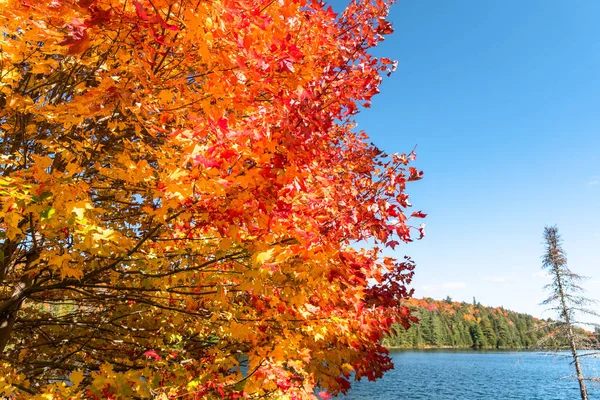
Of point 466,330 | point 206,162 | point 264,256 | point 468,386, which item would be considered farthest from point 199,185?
point 466,330

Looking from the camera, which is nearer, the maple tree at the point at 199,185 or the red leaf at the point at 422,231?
the maple tree at the point at 199,185

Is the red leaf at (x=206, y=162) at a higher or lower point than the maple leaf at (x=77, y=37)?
lower

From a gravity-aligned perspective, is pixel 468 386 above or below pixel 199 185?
below

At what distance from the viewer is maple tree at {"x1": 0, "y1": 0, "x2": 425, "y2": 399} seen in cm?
218

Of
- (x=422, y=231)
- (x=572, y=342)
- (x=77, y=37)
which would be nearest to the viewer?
(x=77, y=37)

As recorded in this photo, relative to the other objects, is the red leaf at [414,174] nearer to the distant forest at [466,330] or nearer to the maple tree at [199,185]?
the maple tree at [199,185]

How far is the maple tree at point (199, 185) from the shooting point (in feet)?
7.16

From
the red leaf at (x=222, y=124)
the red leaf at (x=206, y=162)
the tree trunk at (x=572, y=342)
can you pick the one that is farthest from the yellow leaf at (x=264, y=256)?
the tree trunk at (x=572, y=342)

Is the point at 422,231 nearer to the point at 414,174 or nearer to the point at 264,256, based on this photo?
the point at 414,174

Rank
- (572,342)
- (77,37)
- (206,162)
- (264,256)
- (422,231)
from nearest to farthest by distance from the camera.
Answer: (77,37), (206,162), (264,256), (422,231), (572,342)

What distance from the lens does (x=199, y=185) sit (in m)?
2.15

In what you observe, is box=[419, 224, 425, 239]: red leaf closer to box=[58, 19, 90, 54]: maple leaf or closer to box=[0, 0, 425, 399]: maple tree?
box=[0, 0, 425, 399]: maple tree

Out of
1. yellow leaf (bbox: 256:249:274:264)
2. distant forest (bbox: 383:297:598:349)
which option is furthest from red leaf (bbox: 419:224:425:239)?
distant forest (bbox: 383:297:598:349)

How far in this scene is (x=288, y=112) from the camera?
8.07 ft
